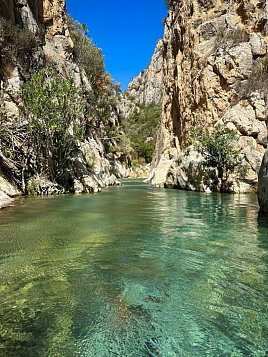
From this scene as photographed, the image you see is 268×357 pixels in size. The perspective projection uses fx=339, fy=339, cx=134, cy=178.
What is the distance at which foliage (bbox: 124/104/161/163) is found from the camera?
70562mm

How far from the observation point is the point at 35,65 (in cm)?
2764

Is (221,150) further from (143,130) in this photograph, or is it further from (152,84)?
(152,84)

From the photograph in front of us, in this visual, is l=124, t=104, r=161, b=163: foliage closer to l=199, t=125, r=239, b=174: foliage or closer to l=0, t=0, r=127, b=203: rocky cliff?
l=0, t=0, r=127, b=203: rocky cliff

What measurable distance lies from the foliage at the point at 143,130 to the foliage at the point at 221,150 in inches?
1817

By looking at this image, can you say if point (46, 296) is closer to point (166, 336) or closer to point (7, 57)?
point (166, 336)

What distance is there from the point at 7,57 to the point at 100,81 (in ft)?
83.8

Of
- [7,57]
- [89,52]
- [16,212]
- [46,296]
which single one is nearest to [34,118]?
[7,57]

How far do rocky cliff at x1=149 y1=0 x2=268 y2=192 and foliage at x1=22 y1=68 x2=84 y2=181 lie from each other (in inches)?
354

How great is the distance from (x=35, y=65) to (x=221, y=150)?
54.3 feet

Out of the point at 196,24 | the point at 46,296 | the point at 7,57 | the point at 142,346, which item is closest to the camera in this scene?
the point at 142,346

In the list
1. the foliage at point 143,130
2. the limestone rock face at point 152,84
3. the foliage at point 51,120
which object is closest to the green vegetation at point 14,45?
the foliage at point 51,120

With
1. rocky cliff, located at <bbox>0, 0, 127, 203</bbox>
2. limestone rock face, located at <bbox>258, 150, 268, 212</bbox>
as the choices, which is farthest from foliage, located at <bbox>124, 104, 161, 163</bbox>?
limestone rock face, located at <bbox>258, 150, 268, 212</bbox>

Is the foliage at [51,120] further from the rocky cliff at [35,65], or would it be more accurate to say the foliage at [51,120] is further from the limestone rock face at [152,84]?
the limestone rock face at [152,84]

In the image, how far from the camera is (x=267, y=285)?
451 cm
